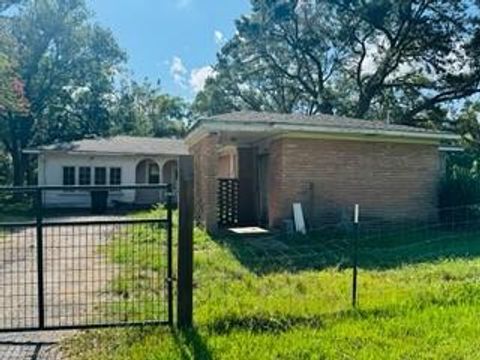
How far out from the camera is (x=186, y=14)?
26.4m

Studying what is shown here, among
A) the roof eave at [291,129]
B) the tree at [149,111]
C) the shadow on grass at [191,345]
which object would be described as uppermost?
the tree at [149,111]

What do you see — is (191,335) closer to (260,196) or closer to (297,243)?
(297,243)

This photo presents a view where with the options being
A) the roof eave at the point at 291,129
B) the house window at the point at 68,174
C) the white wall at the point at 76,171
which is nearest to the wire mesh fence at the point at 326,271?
the roof eave at the point at 291,129

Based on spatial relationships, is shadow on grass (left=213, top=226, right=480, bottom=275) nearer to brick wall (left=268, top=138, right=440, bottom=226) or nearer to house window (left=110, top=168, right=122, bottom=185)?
brick wall (left=268, top=138, right=440, bottom=226)

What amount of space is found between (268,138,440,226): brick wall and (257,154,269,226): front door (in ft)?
3.75

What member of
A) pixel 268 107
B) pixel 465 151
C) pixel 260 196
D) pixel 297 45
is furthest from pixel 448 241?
pixel 268 107

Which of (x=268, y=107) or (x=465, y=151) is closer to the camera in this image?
(x=465, y=151)

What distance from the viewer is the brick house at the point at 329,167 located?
46.4 feet

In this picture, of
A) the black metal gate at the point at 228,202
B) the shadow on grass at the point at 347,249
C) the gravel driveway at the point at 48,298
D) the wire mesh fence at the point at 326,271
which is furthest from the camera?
the black metal gate at the point at 228,202

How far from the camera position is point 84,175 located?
27.0m

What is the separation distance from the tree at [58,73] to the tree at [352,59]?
765 centimetres

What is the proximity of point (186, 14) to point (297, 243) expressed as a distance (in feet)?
57.1

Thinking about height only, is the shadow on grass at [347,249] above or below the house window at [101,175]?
below

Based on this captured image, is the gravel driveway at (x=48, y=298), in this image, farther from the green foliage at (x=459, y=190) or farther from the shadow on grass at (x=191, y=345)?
the green foliage at (x=459, y=190)
